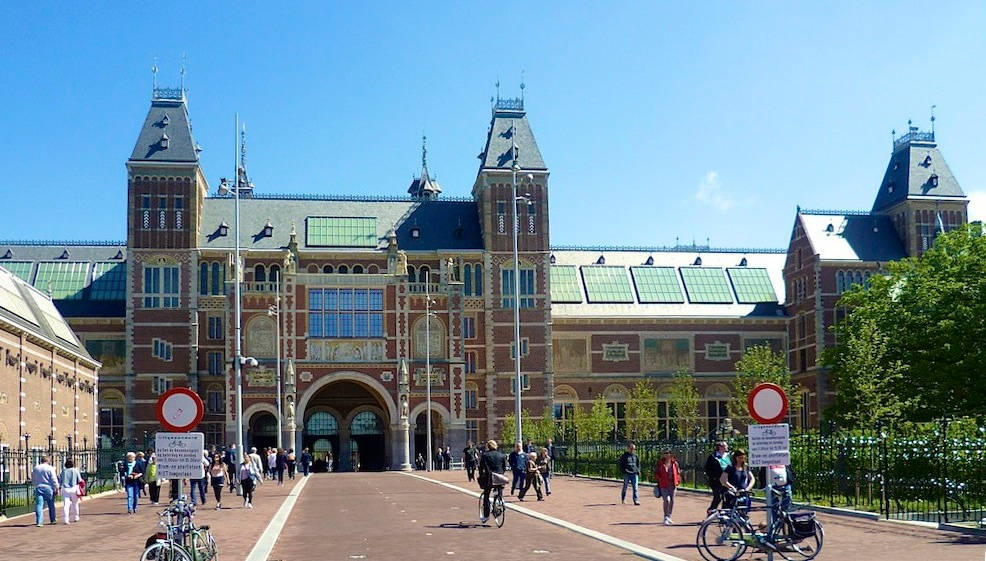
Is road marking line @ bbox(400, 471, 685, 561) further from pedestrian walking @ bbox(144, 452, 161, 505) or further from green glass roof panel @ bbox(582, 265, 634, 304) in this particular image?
green glass roof panel @ bbox(582, 265, 634, 304)

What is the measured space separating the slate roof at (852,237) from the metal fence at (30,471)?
5163 cm

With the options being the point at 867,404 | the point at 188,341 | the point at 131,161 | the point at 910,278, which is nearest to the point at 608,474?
the point at 867,404

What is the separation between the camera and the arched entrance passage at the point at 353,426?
82562mm

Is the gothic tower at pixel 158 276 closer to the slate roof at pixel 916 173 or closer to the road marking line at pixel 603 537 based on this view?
the road marking line at pixel 603 537

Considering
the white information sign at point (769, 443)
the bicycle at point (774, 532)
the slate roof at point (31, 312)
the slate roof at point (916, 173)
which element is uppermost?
the slate roof at point (916, 173)

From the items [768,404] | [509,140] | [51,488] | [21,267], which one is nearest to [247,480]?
[51,488]

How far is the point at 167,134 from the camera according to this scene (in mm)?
80625

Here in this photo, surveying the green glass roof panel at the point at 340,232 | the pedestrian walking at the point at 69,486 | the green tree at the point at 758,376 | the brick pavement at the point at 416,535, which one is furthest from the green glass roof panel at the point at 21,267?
the pedestrian walking at the point at 69,486

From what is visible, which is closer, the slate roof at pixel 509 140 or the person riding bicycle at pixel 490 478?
the person riding bicycle at pixel 490 478

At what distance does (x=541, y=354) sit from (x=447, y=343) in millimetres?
6890

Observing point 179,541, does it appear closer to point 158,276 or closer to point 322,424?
point 158,276

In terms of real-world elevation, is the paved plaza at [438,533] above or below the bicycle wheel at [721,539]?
below

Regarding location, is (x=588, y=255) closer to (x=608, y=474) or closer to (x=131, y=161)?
(x=131, y=161)

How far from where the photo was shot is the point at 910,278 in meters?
62.2
